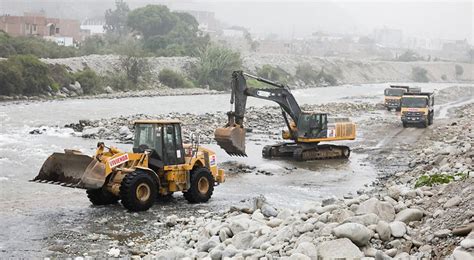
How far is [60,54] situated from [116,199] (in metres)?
57.7

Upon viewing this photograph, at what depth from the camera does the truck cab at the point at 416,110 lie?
38656mm

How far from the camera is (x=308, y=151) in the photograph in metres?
26.6

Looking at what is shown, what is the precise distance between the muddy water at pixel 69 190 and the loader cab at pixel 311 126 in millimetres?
1282

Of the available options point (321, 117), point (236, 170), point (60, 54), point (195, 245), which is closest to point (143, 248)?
point (195, 245)

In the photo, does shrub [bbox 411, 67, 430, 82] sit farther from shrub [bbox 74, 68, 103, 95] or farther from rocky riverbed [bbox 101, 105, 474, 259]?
rocky riverbed [bbox 101, 105, 474, 259]

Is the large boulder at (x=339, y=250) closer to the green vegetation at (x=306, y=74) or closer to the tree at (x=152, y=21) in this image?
the tree at (x=152, y=21)

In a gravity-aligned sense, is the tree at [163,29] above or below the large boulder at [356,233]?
above

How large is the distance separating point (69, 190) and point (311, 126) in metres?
11.3

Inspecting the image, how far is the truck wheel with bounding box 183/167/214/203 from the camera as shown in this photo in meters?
16.7

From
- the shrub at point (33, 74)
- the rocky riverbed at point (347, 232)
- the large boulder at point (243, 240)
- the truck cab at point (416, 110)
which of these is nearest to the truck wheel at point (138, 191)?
the rocky riverbed at point (347, 232)

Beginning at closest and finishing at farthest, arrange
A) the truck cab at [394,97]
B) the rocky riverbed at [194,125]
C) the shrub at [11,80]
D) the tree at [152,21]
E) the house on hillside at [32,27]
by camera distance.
A: the rocky riverbed at [194,125]
the shrub at [11,80]
the truck cab at [394,97]
the house on hillside at [32,27]
the tree at [152,21]

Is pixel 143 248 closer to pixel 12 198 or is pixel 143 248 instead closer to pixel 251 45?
pixel 12 198

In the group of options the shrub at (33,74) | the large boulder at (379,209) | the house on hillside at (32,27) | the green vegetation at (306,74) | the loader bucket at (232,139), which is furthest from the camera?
the green vegetation at (306,74)

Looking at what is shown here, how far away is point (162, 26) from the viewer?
102 meters
